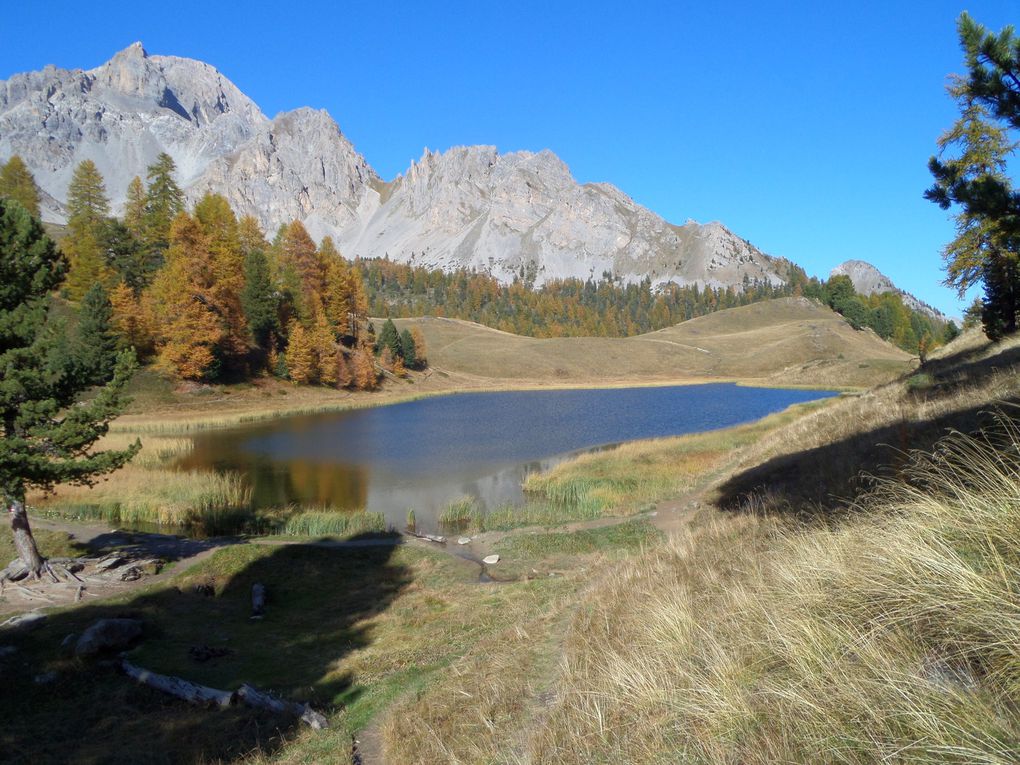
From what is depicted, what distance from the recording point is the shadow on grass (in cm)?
754

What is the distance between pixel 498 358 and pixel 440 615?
8818 cm

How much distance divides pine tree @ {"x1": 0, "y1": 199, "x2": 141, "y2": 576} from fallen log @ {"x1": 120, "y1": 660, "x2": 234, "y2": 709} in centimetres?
574

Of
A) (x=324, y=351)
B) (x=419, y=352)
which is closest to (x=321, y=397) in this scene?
(x=324, y=351)

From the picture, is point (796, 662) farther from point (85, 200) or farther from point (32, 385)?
point (85, 200)

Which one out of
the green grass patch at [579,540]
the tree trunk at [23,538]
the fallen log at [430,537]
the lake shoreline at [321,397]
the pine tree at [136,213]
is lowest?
the fallen log at [430,537]

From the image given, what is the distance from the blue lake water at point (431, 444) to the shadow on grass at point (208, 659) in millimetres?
6827

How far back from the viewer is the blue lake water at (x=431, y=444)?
2666cm

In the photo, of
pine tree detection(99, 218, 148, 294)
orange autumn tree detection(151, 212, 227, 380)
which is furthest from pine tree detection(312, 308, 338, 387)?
pine tree detection(99, 218, 148, 294)

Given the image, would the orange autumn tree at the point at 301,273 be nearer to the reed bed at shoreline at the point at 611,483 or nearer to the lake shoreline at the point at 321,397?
the lake shoreline at the point at 321,397

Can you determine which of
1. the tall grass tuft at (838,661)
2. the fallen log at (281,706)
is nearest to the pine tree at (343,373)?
the fallen log at (281,706)

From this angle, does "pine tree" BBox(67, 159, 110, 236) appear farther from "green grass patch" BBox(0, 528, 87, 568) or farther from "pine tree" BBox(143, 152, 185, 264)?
"green grass patch" BBox(0, 528, 87, 568)

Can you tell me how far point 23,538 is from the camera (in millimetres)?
13922

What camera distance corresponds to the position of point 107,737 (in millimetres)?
7824

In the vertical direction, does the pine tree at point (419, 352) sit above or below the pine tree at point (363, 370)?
above
